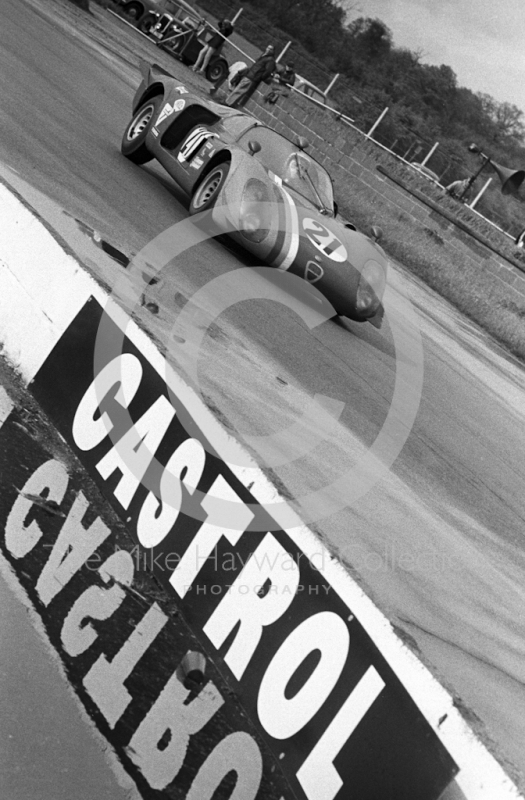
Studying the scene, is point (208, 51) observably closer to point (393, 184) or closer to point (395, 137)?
point (395, 137)

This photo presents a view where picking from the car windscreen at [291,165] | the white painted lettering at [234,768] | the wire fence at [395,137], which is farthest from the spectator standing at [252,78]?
the white painted lettering at [234,768]

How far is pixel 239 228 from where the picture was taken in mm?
7305

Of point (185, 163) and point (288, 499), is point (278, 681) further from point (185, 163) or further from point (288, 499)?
point (185, 163)

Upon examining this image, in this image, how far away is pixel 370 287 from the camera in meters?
7.48

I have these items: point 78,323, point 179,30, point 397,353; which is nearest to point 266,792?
point 78,323

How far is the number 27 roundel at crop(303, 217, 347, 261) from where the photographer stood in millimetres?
7285

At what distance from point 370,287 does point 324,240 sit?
1.69 ft

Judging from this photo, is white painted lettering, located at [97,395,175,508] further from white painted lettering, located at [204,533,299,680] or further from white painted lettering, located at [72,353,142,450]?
white painted lettering, located at [204,533,299,680]

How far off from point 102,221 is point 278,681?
196 inches

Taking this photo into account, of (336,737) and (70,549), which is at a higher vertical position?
(336,737)

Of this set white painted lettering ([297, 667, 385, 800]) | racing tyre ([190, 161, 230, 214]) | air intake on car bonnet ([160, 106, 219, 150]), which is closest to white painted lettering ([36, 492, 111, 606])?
white painted lettering ([297, 667, 385, 800])

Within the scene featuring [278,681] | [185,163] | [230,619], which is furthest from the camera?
[185,163]

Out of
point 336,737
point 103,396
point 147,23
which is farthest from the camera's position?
point 147,23

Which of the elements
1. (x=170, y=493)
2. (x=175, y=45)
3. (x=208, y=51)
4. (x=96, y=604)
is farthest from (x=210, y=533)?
(x=175, y=45)
